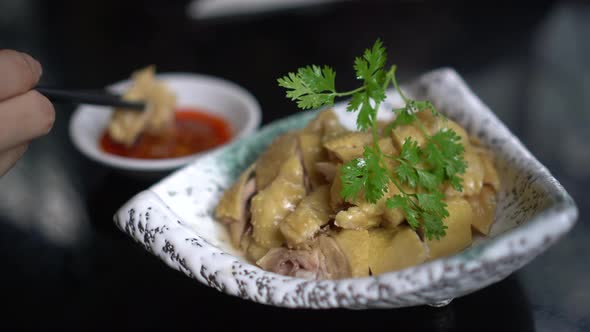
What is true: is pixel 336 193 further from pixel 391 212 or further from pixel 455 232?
pixel 455 232

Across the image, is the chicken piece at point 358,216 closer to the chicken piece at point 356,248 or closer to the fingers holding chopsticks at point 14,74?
the chicken piece at point 356,248

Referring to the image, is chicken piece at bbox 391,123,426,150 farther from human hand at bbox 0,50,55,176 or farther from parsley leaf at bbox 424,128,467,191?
human hand at bbox 0,50,55,176

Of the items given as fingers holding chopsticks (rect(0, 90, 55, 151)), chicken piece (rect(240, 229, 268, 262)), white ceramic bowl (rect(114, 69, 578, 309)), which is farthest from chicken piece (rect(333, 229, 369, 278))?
fingers holding chopsticks (rect(0, 90, 55, 151))

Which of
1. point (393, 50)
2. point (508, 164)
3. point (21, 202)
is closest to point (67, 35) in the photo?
point (21, 202)

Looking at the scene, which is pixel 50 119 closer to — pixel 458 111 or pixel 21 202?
pixel 21 202

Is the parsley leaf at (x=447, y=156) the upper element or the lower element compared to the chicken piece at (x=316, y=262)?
upper

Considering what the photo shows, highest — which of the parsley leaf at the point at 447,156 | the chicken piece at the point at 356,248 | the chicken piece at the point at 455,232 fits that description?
the parsley leaf at the point at 447,156

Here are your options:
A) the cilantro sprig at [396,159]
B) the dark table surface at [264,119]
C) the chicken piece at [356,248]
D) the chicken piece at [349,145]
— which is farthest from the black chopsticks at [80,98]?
the chicken piece at [356,248]

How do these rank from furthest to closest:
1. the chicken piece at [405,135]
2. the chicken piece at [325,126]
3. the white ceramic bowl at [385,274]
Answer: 1. the chicken piece at [325,126]
2. the chicken piece at [405,135]
3. the white ceramic bowl at [385,274]
